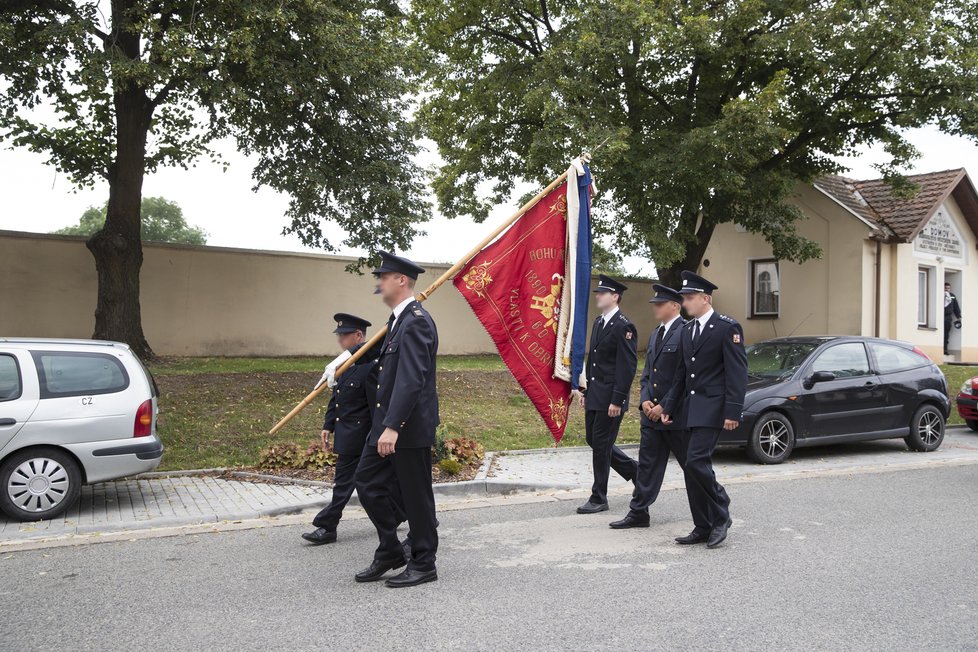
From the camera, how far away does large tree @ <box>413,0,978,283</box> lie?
619 inches

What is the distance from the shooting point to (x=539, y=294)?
6.66 m

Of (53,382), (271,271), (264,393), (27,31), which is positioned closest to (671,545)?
(53,382)

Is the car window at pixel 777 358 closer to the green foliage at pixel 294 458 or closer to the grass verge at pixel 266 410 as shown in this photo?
the grass verge at pixel 266 410

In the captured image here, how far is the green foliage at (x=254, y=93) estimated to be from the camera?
1166cm

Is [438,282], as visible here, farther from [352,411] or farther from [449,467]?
[449,467]

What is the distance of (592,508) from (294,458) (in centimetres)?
342

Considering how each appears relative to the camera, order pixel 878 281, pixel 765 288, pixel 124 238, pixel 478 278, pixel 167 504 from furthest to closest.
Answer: pixel 765 288 → pixel 878 281 → pixel 124 238 → pixel 167 504 → pixel 478 278

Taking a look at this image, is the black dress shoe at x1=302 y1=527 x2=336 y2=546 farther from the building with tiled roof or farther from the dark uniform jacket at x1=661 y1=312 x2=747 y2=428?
the building with tiled roof

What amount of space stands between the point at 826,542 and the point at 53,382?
6.46 meters

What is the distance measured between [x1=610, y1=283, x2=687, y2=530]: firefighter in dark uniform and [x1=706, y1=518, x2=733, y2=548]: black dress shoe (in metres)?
0.61

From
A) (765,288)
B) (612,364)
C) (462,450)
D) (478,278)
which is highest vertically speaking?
(765,288)

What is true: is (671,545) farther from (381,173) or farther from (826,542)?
(381,173)

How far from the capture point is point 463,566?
5.62 metres

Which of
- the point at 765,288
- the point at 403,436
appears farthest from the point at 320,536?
the point at 765,288
